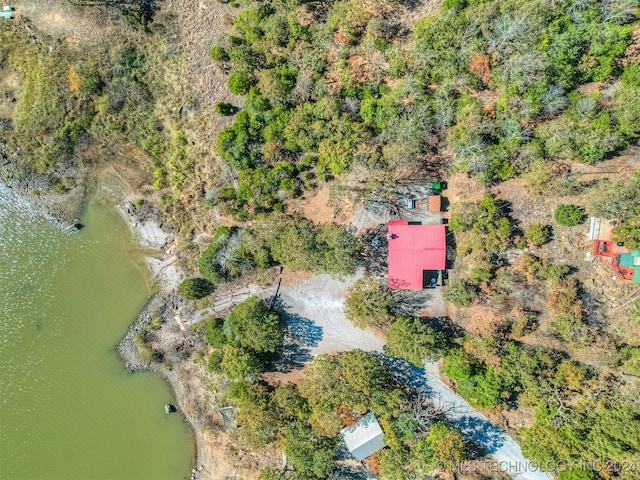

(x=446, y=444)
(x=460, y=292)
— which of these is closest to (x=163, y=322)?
(x=446, y=444)

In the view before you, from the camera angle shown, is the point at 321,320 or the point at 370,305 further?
the point at 321,320

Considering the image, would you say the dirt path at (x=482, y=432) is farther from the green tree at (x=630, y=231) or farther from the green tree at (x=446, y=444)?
the green tree at (x=630, y=231)

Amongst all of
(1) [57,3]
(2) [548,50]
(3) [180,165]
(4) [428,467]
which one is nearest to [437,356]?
(4) [428,467]

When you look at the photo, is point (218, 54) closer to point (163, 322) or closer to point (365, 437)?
point (163, 322)

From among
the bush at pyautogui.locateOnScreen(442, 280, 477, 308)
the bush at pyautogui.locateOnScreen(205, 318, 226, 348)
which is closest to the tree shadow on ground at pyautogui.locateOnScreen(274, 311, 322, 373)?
the bush at pyautogui.locateOnScreen(205, 318, 226, 348)

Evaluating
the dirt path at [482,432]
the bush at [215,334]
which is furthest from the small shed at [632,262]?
the bush at [215,334]

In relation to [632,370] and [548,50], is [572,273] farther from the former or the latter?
[548,50]

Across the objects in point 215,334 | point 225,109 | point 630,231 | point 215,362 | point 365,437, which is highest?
point 225,109
